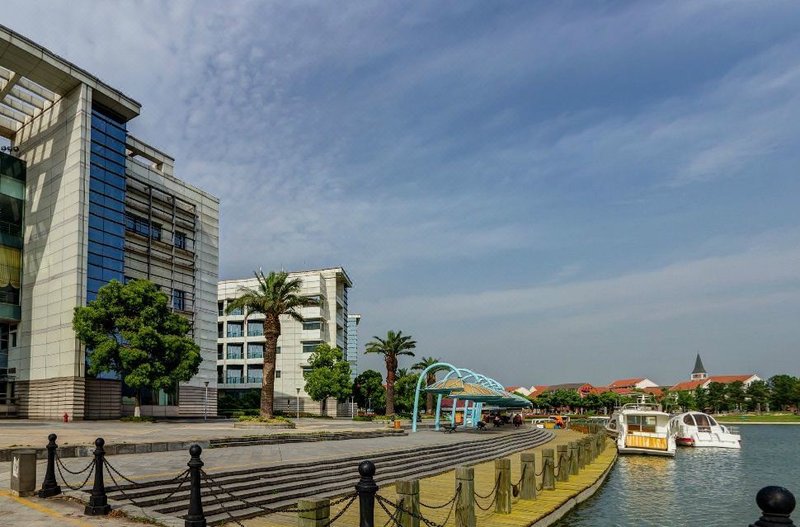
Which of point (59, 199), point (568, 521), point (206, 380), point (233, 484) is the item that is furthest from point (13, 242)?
point (568, 521)

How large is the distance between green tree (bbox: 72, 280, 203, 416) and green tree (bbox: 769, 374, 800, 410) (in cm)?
11754

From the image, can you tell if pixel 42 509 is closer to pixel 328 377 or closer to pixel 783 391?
pixel 328 377

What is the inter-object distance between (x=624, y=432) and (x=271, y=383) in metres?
23.2

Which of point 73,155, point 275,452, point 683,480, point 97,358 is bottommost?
point 683,480

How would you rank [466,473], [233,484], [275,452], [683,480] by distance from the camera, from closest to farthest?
[466,473], [233,484], [275,452], [683,480]

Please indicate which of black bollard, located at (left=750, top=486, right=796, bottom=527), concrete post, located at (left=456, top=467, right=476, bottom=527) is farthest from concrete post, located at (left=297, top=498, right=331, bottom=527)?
black bollard, located at (left=750, top=486, right=796, bottom=527)

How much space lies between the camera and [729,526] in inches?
688

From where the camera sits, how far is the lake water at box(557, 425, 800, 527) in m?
18.0

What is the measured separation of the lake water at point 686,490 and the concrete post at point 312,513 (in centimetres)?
881

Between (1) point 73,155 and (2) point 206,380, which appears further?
(2) point 206,380

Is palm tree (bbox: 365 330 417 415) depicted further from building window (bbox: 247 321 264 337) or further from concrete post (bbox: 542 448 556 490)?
concrete post (bbox: 542 448 556 490)

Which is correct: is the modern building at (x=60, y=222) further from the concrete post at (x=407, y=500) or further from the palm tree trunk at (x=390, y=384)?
the concrete post at (x=407, y=500)

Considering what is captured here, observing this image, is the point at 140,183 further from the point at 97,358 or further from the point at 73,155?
the point at 97,358

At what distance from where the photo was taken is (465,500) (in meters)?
12.3
